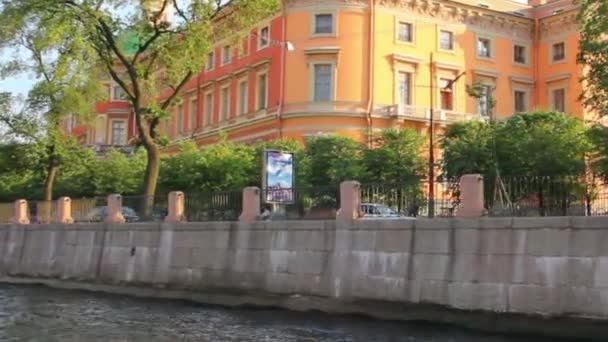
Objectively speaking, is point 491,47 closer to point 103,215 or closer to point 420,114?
point 420,114

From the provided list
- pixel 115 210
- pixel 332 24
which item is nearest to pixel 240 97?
pixel 332 24

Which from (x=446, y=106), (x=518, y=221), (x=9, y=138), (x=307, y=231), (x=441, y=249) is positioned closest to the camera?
(x=518, y=221)

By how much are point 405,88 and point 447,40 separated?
4.71 metres

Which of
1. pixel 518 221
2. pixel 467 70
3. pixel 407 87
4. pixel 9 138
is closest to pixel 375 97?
pixel 407 87

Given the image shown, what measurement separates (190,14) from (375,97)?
69.6ft

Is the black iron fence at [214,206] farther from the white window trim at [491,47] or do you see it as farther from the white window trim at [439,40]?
the white window trim at [491,47]

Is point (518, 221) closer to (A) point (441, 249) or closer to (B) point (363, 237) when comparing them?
(A) point (441, 249)

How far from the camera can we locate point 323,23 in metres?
46.9

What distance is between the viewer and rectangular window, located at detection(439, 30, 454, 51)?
50031 millimetres

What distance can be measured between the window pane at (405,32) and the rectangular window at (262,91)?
8783mm

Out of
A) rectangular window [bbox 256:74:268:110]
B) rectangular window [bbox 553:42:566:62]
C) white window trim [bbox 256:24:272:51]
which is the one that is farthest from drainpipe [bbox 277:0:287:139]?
rectangular window [bbox 553:42:566:62]

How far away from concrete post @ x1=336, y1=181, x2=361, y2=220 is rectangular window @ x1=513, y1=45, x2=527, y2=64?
38.2 m

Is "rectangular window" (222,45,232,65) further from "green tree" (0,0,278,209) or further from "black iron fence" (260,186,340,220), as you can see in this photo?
"black iron fence" (260,186,340,220)

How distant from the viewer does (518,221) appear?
1502 centimetres
